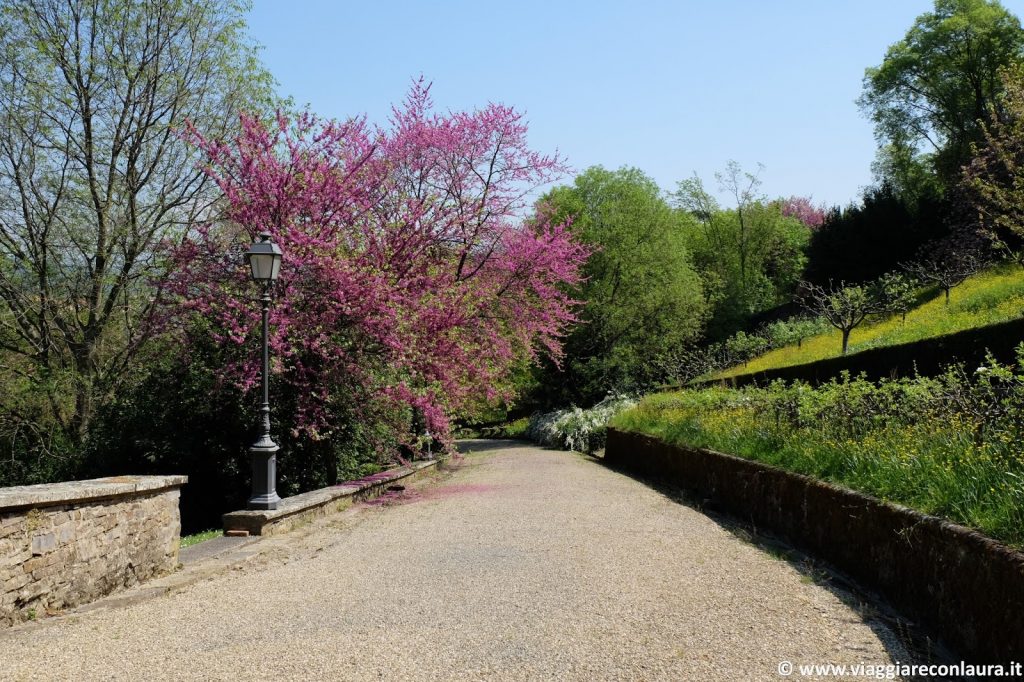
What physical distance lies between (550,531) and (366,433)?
564 centimetres

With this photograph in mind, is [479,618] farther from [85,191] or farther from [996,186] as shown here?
[996,186]

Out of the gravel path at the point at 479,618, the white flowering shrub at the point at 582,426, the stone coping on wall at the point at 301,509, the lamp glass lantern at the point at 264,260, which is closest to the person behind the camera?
the gravel path at the point at 479,618

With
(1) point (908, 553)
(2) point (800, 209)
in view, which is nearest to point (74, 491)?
(1) point (908, 553)

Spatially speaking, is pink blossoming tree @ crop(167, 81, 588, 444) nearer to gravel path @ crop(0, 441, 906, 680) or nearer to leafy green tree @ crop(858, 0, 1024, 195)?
gravel path @ crop(0, 441, 906, 680)

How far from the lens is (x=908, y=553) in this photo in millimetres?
5043

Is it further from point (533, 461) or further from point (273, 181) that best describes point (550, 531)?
point (533, 461)

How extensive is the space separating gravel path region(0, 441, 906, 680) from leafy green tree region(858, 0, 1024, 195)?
1307 inches

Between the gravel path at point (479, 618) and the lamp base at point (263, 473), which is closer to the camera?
the gravel path at point (479, 618)

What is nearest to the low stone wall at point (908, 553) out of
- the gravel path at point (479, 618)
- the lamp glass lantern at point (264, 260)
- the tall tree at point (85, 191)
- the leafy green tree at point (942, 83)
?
the gravel path at point (479, 618)

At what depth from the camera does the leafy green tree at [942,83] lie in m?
36.7

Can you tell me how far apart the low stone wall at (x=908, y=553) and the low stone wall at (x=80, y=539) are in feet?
19.2

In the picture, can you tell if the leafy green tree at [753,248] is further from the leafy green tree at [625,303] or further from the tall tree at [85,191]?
the tall tree at [85,191]

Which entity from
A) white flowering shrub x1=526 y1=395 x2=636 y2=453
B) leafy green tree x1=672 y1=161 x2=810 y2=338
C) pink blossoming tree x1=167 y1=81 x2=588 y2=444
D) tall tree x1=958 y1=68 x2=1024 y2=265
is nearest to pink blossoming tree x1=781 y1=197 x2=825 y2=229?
leafy green tree x1=672 y1=161 x2=810 y2=338
